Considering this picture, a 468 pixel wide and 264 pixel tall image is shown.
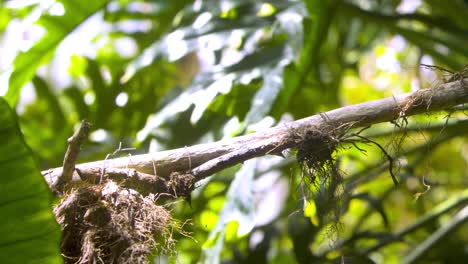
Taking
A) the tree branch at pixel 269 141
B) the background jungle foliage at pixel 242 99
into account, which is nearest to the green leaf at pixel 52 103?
the background jungle foliage at pixel 242 99

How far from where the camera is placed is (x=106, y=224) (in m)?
0.70

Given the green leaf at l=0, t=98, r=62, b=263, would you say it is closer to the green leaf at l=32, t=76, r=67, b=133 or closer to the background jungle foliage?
the background jungle foliage

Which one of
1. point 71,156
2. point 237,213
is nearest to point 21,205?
point 71,156

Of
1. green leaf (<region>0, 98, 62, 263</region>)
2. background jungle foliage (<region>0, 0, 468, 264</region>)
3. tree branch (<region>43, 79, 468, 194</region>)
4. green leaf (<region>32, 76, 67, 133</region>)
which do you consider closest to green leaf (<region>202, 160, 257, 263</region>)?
background jungle foliage (<region>0, 0, 468, 264</region>)

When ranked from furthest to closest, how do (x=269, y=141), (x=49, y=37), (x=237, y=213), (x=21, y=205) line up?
(x=49, y=37) → (x=237, y=213) → (x=269, y=141) → (x=21, y=205)

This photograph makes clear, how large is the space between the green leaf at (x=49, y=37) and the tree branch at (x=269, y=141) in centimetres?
53

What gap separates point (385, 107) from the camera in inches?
31.4

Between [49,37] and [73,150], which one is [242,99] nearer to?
[49,37]

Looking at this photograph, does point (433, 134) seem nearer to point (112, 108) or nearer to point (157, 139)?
point (157, 139)

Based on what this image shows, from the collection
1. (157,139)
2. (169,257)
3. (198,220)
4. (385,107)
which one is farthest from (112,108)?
(385,107)

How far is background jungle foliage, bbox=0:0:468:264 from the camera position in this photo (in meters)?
1.17

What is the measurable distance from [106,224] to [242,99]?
0.69 meters

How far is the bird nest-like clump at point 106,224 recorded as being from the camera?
2.27 ft

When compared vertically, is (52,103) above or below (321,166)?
below
